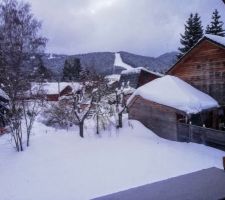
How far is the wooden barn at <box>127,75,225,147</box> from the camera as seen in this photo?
16.2 metres

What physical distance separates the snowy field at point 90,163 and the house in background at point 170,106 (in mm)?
1128

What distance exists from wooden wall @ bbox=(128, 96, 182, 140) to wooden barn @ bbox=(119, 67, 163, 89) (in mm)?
11021

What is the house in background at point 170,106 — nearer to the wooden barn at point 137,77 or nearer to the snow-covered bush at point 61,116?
the snow-covered bush at point 61,116

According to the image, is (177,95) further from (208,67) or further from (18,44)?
(18,44)

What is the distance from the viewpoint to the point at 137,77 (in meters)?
38.2

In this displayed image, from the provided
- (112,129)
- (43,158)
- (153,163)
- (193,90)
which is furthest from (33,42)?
(153,163)

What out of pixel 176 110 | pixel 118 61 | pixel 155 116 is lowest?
pixel 155 116

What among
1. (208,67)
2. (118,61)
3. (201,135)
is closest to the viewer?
(201,135)

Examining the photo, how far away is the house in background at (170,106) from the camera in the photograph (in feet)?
56.3

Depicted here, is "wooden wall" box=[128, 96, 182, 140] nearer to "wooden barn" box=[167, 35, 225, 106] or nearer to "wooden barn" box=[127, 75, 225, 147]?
"wooden barn" box=[127, 75, 225, 147]

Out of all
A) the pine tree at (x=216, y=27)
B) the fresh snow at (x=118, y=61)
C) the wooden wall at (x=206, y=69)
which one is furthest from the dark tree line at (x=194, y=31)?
the fresh snow at (x=118, y=61)

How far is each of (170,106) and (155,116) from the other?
237cm

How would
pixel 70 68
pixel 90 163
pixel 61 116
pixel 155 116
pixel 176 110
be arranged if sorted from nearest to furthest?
pixel 90 163 → pixel 176 110 → pixel 155 116 → pixel 61 116 → pixel 70 68

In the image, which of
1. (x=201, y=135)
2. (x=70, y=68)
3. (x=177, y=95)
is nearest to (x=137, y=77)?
(x=177, y=95)
